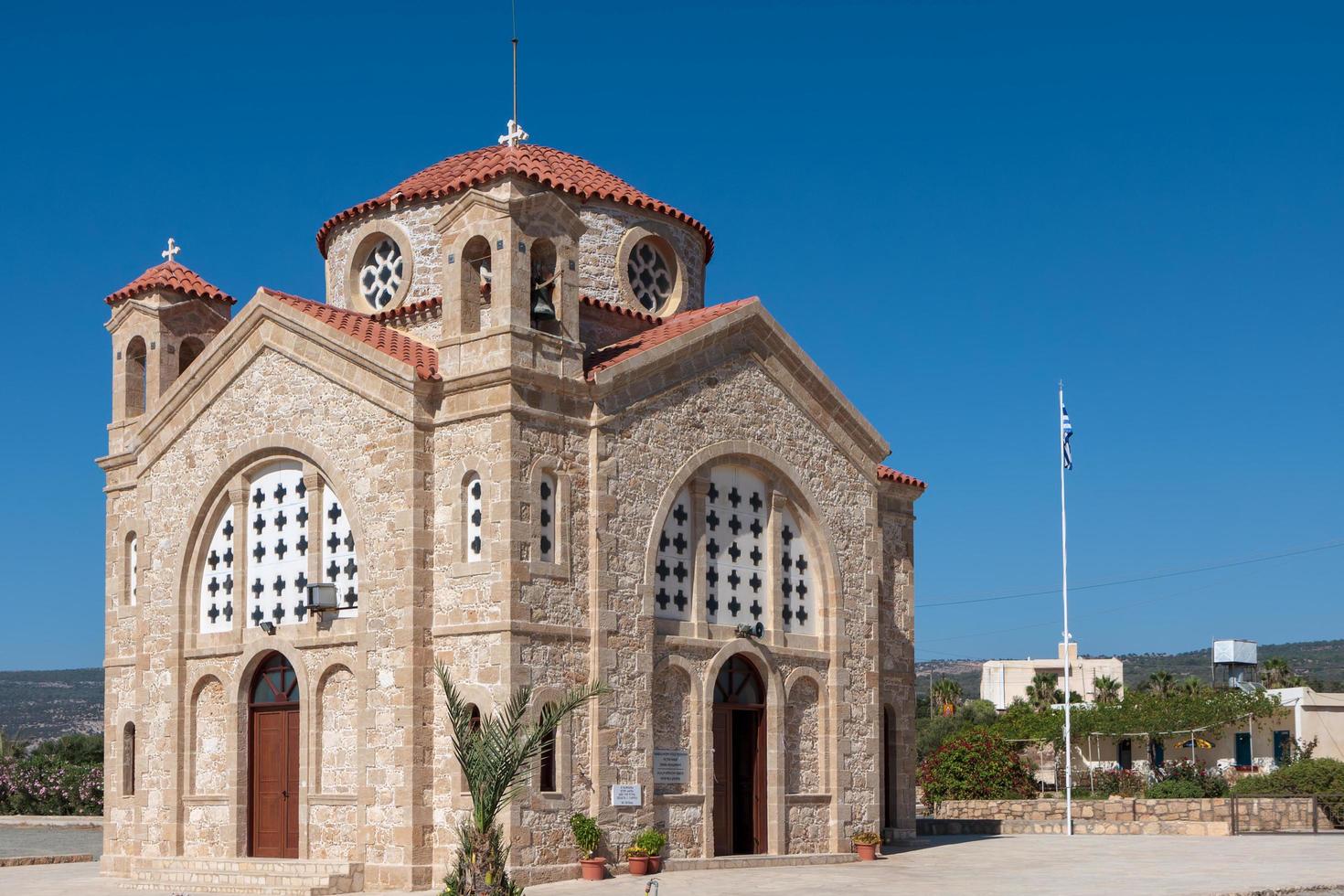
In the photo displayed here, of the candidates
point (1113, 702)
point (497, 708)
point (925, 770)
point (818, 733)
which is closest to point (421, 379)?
point (497, 708)

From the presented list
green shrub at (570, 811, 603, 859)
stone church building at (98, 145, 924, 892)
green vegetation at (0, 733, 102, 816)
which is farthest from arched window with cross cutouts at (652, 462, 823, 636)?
green vegetation at (0, 733, 102, 816)

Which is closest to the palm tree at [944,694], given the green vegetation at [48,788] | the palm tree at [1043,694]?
the palm tree at [1043,694]

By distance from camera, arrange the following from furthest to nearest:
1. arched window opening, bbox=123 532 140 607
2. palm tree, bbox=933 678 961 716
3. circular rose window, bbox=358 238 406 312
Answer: palm tree, bbox=933 678 961 716 < arched window opening, bbox=123 532 140 607 < circular rose window, bbox=358 238 406 312

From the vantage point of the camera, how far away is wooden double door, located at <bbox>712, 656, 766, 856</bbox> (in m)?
23.4

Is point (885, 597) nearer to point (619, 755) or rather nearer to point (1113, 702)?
point (619, 755)

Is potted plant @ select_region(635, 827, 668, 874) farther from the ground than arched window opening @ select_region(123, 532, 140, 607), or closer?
closer

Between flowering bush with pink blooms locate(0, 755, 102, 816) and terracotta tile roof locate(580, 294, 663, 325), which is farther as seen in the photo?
flowering bush with pink blooms locate(0, 755, 102, 816)

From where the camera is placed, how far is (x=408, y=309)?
2480 cm

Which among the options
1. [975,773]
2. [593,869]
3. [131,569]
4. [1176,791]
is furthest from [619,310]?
[1176,791]

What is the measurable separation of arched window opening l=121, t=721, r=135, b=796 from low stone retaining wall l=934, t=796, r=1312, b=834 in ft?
54.0

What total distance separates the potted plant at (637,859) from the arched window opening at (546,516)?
4067 mm

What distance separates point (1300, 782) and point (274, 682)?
23.9 metres

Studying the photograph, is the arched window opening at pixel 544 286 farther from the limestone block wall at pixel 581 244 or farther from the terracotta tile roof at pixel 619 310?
the terracotta tile roof at pixel 619 310

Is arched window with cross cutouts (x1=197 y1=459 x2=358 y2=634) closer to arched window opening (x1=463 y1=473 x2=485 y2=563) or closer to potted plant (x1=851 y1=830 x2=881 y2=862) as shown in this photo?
arched window opening (x1=463 y1=473 x2=485 y2=563)
